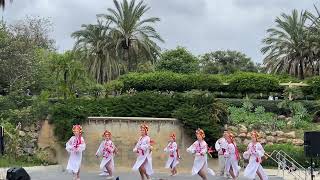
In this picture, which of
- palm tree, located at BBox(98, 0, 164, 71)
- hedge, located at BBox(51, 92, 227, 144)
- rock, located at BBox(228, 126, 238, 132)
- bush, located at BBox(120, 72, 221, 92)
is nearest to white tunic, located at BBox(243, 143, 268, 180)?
hedge, located at BBox(51, 92, 227, 144)

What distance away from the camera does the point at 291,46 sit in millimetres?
52375

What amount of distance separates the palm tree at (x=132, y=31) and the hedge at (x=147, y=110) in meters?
19.6

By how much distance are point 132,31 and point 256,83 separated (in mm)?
17531

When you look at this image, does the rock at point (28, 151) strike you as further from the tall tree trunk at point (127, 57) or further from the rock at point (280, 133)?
the tall tree trunk at point (127, 57)

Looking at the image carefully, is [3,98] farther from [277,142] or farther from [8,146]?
[277,142]

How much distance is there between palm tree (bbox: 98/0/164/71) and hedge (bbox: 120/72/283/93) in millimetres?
12957

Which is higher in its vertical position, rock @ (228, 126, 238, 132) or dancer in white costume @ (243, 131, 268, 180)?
rock @ (228, 126, 238, 132)

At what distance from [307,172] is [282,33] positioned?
32.0m

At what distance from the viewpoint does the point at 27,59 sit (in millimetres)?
33250

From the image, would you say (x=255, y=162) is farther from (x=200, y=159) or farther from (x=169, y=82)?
(x=169, y=82)

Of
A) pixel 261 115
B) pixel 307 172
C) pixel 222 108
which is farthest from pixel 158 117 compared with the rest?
pixel 307 172

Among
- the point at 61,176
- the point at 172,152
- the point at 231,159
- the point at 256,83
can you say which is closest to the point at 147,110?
the point at 172,152

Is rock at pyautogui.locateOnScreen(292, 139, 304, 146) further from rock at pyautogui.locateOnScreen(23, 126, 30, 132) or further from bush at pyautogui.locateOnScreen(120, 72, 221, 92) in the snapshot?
rock at pyautogui.locateOnScreen(23, 126, 30, 132)

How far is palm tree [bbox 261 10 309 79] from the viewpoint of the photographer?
2035 inches
